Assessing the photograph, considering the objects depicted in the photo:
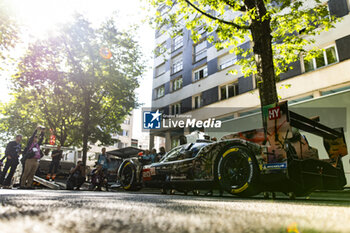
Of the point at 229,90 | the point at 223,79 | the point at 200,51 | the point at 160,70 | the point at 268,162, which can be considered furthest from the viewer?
the point at 160,70

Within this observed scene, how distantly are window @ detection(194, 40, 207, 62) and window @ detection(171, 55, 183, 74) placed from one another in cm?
209

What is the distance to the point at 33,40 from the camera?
1559 centimetres

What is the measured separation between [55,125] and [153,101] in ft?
32.8

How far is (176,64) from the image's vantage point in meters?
25.4

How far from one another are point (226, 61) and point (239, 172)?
16.8 meters

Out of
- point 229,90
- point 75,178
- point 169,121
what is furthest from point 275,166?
point 169,121

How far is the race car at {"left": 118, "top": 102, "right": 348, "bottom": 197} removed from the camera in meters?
3.62

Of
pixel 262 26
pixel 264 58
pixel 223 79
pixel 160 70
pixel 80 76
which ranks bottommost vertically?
pixel 264 58

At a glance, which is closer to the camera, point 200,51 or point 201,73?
point 201,73

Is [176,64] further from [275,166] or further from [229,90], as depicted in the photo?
[275,166]

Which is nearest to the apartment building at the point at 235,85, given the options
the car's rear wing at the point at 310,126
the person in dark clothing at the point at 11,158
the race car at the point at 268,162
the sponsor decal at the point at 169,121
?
the sponsor decal at the point at 169,121

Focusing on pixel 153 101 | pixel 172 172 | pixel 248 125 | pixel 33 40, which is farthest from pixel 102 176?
pixel 153 101

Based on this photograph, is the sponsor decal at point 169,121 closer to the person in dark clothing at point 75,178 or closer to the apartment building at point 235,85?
the apartment building at point 235,85

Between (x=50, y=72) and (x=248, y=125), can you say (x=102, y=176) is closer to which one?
(x=248, y=125)
